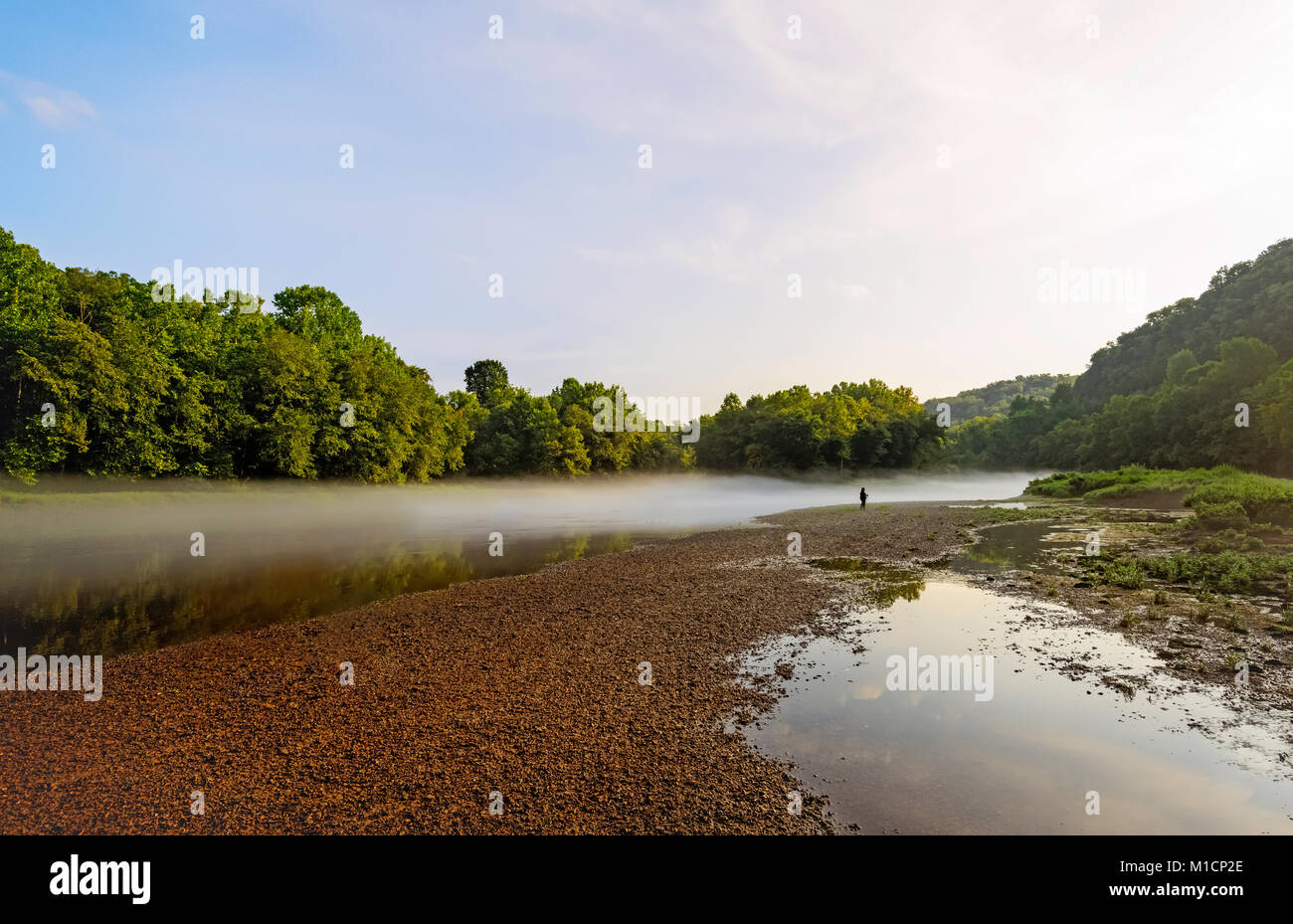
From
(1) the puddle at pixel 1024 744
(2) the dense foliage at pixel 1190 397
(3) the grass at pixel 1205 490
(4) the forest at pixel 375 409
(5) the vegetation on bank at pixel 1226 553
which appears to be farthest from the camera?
(2) the dense foliage at pixel 1190 397

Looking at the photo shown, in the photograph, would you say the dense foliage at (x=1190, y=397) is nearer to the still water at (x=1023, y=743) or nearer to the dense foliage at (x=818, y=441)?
the dense foliage at (x=818, y=441)

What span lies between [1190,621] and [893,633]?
7140 mm

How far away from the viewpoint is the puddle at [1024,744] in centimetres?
656

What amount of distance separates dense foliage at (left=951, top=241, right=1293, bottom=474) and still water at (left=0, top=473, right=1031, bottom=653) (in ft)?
168

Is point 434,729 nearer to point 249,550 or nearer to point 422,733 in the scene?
point 422,733

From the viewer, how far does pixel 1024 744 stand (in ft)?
27.3

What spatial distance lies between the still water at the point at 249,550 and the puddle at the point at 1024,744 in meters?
14.8

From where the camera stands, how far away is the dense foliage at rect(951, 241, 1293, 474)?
61.9m

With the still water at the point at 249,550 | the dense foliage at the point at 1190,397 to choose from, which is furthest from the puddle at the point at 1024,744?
the dense foliage at the point at 1190,397

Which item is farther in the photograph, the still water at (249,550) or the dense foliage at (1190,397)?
the dense foliage at (1190,397)

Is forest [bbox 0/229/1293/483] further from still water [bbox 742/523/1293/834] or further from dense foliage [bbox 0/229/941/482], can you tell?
still water [bbox 742/523/1293/834]

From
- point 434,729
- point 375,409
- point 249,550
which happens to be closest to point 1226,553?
point 434,729
